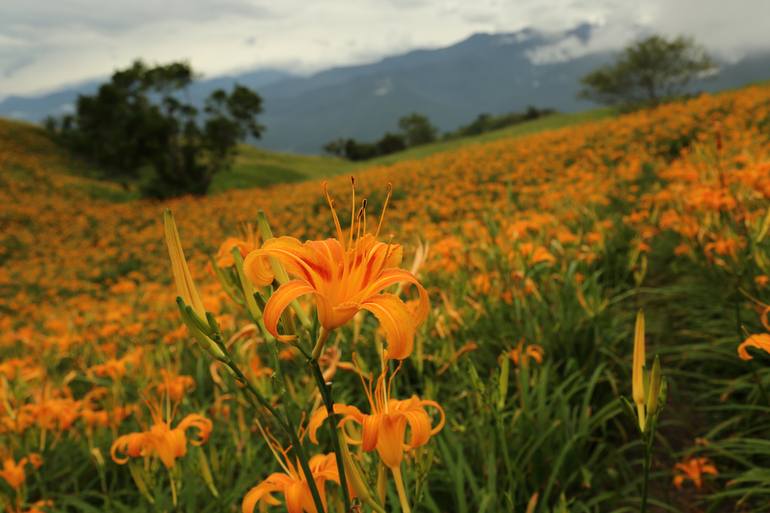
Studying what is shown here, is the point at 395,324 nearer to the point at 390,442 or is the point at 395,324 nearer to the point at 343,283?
the point at 343,283

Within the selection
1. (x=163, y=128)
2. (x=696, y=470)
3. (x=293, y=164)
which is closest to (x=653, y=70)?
(x=293, y=164)

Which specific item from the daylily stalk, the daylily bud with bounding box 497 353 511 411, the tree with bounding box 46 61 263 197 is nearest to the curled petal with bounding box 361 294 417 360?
the daylily stalk

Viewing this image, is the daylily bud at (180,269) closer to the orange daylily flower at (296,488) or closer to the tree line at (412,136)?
the orange daylily flower at (296,488)

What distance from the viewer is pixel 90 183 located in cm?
2005

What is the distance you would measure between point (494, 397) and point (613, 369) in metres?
1.42

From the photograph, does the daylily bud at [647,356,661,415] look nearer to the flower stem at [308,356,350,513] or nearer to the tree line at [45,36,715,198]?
the flower stem at [308,356,350,513]

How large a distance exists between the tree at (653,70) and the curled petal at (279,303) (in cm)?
2911

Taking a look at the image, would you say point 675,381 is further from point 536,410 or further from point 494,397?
point 494,397

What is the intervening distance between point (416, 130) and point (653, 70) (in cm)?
3598

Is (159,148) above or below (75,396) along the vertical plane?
above

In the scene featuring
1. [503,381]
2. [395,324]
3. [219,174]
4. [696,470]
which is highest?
[219,174]

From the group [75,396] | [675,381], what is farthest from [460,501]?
[75,396]

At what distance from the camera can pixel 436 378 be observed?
236cm

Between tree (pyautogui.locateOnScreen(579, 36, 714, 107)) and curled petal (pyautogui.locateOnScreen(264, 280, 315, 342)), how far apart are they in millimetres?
29108
